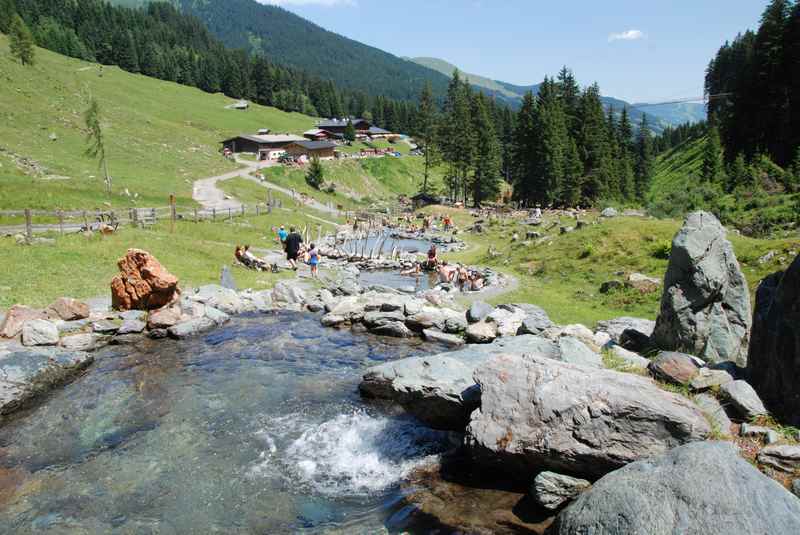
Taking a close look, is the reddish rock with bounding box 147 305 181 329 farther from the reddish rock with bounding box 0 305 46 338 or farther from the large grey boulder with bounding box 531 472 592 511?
the large grey boulder with bounding box 531 472 592 511

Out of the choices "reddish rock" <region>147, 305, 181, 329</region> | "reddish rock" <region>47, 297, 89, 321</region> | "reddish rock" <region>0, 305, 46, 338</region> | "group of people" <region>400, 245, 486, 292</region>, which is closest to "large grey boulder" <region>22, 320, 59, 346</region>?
"reddish rock" <region>0, 305, 46, 338</region>

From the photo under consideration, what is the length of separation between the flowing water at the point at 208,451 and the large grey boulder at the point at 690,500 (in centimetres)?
357

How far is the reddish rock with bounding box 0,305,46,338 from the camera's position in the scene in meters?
15.9

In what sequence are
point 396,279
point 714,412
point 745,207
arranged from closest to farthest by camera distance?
point 714,412, point 396,279, point 745,207

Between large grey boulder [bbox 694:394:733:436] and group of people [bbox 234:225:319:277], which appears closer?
large grey boulder [bbox 694:394:733:436]

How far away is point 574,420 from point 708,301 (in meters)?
7.04

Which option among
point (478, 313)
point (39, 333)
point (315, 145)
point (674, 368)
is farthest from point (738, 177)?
point (315, 145)

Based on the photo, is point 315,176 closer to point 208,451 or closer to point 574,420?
point 208,451

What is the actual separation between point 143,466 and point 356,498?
186 inches

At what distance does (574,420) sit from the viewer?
9.38 m

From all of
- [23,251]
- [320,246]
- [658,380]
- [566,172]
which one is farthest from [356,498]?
[566,172]

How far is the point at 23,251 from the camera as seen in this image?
25172 millimetres

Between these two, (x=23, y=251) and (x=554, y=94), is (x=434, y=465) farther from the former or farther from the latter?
(x=554, y=94)

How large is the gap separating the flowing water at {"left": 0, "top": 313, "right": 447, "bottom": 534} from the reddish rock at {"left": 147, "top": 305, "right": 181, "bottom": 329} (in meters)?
1.98
